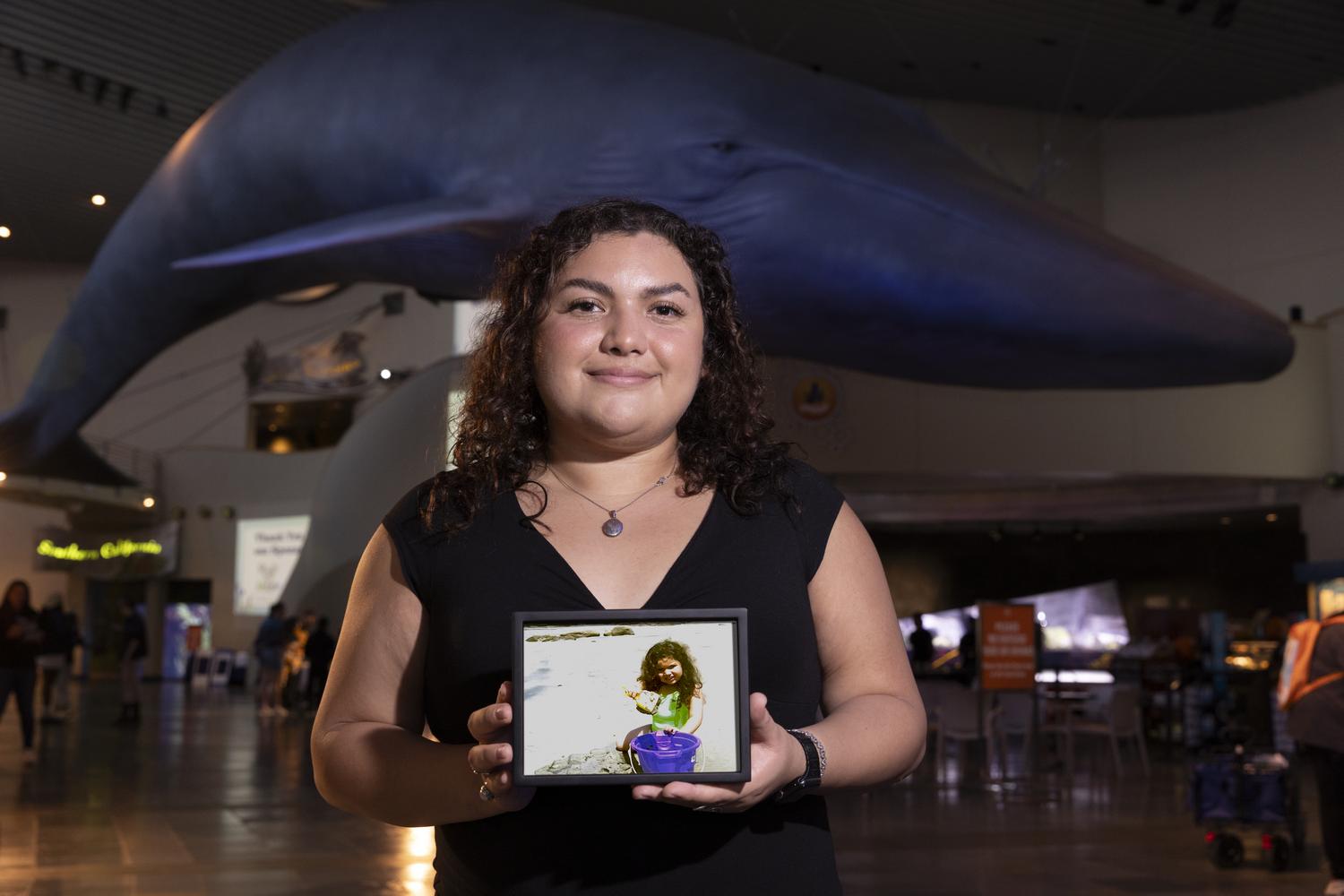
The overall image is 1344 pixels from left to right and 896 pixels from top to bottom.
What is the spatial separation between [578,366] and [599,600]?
9.7 inches

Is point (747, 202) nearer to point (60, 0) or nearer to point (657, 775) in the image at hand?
point (657, 775)

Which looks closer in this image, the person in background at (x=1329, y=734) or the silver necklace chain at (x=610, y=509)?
the silver necklace chain at (x=610, y=509)

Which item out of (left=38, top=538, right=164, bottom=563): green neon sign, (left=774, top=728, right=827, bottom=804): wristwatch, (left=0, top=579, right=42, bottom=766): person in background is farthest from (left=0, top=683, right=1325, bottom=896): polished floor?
(left=38, top=538, right=164, bottom=563): green neon sign

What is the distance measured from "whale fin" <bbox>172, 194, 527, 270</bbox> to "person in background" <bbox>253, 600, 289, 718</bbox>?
937 cm

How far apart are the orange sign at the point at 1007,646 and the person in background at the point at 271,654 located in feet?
24.5

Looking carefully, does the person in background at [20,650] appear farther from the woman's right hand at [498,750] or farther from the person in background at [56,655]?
the woman's right hand at [498,750]

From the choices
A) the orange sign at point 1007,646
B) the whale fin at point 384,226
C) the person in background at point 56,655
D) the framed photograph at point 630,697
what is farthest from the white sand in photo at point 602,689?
the person in background at point 56,655

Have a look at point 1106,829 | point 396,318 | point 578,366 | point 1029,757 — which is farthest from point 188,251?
point 396,318

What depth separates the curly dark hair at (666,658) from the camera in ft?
3.73

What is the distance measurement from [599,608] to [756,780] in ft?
0.79

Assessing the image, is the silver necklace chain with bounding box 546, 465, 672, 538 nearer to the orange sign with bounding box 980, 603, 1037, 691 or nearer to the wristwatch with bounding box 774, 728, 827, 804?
the wristwatch with bounding box 774, 728, 827, 804

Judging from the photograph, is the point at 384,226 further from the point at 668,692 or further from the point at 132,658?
the point at 132,658

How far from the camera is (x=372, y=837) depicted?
600 centimetres

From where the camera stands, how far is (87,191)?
32.8 feet
